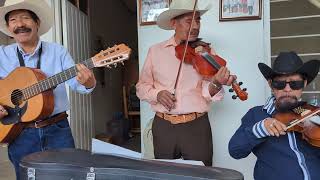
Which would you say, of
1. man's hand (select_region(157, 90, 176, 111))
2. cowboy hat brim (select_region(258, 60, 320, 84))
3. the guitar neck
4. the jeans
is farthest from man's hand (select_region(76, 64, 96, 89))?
cowboy hat brim (select_region(258, 60, 320, 84))

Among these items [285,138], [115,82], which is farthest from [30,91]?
[115,82]

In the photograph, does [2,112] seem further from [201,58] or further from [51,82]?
[201,58]

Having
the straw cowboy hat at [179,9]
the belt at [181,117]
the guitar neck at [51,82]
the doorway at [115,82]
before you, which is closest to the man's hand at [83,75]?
the guitar neck at [51,82]

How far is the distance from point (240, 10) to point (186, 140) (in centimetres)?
120

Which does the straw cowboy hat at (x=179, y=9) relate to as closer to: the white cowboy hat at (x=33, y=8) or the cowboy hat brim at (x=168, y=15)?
the cowboy hat brim at (x=168, y=15)

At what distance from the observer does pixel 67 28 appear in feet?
10.1

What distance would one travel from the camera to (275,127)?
148 centimetres

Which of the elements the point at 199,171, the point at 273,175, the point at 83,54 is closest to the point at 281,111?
the point at 273,175

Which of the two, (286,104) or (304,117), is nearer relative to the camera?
(304,117)

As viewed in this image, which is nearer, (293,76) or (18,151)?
(293,76)

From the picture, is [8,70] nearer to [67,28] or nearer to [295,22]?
[67,28]

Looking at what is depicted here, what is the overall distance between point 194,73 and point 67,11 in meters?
1.44

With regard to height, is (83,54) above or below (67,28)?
below

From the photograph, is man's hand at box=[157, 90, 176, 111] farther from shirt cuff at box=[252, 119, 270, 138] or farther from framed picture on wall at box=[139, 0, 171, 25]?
framed picture on wall at box=[139, 0, 171, 25]
